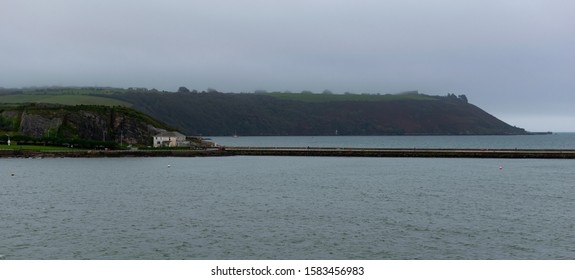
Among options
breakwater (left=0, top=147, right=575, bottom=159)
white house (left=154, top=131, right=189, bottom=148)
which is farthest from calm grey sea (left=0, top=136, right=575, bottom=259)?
white house (left=154, top=131, right=189, bottom=148)

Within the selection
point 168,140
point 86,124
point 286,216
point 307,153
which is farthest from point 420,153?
point 286,216

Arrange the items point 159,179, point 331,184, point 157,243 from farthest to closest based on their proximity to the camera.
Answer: point 159,179
point 331,184
point 157,243

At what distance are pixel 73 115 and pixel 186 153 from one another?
173ft

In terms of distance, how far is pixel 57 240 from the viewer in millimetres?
41125

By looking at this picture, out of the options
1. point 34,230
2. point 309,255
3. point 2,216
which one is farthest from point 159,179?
point 309,255

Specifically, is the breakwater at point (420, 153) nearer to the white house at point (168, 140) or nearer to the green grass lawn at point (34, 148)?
the white house at point (168, 140)

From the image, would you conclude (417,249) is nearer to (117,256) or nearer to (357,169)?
(117,256)

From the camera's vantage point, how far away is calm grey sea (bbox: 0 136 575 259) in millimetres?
38344

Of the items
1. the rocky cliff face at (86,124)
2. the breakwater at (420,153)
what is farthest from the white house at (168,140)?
the breakwater at (420,153)

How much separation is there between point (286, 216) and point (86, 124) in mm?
139763

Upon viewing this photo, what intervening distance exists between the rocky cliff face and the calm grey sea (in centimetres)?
7490

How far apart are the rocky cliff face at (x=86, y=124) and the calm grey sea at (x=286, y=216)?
74.9 m

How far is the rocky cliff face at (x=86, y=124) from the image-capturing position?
169625 millimetres

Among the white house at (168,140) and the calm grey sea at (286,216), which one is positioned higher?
the white house at (168,140)
